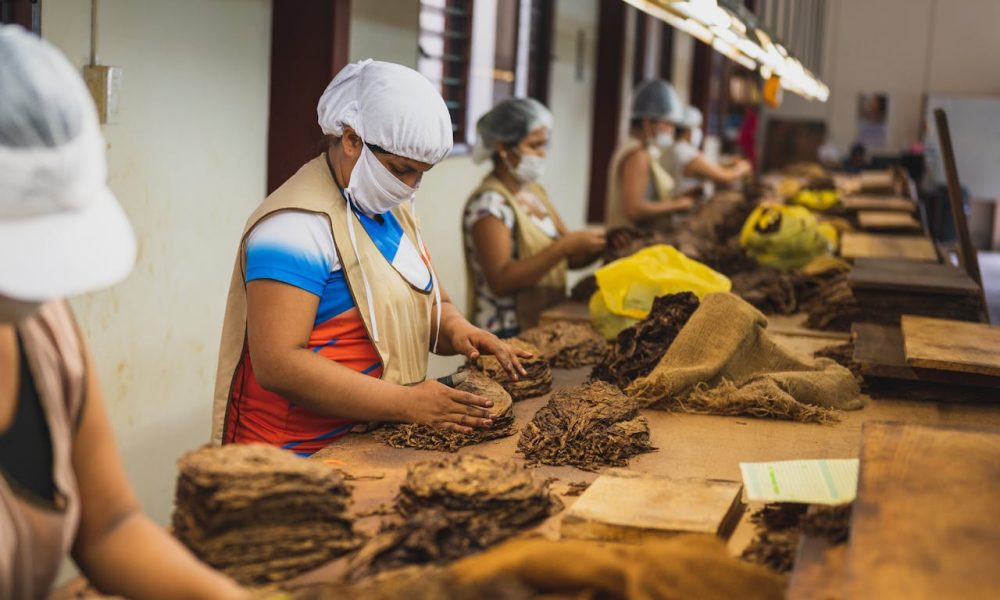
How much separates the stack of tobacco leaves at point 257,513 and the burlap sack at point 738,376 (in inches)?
55.7

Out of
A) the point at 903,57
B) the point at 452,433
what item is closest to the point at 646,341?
the point at 452,433

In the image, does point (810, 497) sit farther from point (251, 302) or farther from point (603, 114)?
point (603, 114)

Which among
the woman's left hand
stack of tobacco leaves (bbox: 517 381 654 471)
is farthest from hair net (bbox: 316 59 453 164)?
stack of tobacco leaves (bbox: 517 381 654 471)

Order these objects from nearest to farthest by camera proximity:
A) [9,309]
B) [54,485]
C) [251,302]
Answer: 1. [9,309]
2. [54,485]
3. [251,302]

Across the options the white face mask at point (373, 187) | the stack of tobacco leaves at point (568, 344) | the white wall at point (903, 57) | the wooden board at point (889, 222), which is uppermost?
the white wall at point (903, 57)

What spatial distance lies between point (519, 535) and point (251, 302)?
2.85 ft

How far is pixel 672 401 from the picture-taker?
303 cm

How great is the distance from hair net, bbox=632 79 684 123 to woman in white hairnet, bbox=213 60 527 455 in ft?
15.2

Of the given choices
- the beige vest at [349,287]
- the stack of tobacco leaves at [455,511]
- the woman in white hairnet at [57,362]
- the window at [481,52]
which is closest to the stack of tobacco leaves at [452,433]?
the beige vest at [349,287]

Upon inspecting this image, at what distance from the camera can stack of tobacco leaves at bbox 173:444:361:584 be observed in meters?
1.68

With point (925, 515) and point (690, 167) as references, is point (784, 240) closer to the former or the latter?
point (690, 167)

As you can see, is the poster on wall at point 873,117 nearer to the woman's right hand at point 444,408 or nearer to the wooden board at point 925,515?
the woman's right hand at point 444,408

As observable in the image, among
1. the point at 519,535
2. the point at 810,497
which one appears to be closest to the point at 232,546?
the point at 519,535

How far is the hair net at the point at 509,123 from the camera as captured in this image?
4.54 m
